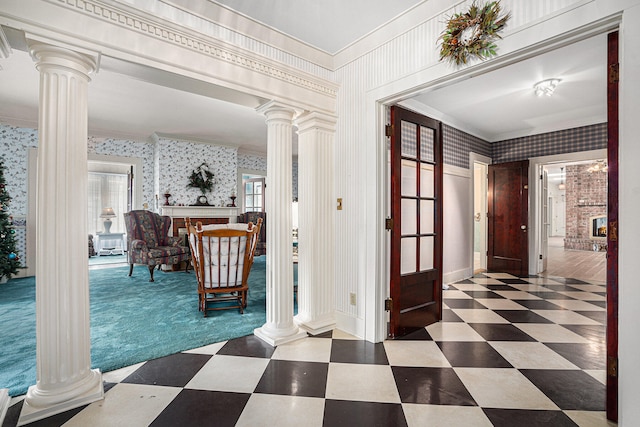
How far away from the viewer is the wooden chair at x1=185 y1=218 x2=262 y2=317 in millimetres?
3111

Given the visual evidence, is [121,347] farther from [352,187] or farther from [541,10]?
[541,10]

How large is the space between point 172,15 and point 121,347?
247cm

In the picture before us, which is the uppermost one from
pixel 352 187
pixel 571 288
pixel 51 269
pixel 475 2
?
pixel 475 2

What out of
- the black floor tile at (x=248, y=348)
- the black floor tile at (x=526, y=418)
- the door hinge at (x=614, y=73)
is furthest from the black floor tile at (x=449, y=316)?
the door hinge at (x=614, y=73)

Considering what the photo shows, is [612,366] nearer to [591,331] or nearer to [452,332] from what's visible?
[452,332]

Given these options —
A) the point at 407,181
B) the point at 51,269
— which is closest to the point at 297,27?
the point at 407,181

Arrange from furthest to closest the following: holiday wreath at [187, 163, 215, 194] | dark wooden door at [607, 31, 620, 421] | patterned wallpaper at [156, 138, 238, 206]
→ holiday wreath at [187, 163, 215, 194]
patterned wallpaper at [156, 138, 238, 206]
dark wooden door at [607, 31, 620, 421]

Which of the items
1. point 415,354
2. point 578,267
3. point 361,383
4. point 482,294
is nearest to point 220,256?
point 361,383

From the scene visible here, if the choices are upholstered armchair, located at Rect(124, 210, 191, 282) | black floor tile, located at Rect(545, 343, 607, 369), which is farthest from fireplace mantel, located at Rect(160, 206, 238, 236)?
black floor tile, located at Rect(545, 343, 607, 369)

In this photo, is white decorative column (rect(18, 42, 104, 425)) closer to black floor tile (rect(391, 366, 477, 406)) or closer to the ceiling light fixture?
black floor tile (rect(391, 366, 477, 406))

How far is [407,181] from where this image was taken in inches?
110

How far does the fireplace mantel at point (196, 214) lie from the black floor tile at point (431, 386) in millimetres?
5306

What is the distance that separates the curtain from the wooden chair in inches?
292

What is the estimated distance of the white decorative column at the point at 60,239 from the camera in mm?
1612
